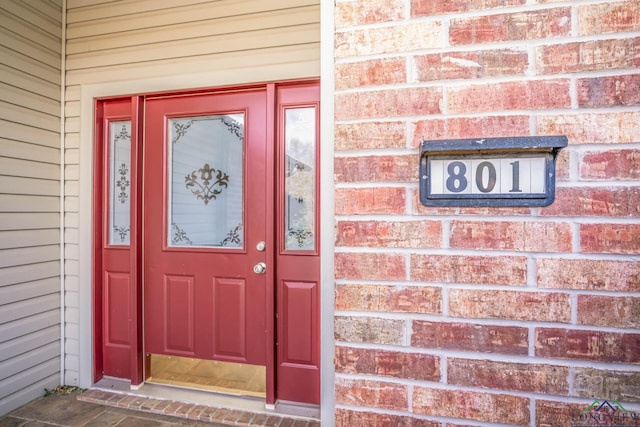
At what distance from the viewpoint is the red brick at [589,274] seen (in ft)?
2.48

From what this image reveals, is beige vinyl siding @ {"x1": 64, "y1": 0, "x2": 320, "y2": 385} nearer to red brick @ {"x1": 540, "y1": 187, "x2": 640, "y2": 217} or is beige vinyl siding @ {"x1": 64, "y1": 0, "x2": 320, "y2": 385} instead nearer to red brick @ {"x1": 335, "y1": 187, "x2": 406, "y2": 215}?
red brick @ {"x1": 335, "y1": 187, "x2": 406, "y2": 215}

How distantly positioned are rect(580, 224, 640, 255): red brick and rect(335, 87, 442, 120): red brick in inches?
18.0

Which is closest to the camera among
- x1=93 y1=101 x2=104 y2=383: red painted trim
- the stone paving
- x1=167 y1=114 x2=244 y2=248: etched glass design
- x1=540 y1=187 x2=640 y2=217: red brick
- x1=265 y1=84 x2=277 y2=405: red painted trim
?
x1=540 y1=187 x2=640 y2=217: red brick

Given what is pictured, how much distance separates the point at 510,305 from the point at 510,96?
1.69 feet

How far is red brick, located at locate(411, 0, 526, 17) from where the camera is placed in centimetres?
81

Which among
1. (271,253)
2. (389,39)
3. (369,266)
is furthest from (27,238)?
(389,39)

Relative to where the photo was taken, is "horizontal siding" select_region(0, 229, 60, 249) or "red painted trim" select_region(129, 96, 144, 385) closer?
"horizontal siding" select_region(0, 229, 60, 249)

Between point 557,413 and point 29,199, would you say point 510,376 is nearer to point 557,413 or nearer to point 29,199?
point 557,413

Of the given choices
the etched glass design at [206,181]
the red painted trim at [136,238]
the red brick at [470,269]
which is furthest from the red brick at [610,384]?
the red painted trim at [136,238]

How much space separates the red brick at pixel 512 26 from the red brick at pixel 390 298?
64 centimetres

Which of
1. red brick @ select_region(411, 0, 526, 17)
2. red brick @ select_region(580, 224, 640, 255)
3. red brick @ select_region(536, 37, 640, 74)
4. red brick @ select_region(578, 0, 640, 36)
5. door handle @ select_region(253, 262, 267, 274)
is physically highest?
red brick @ select_region(411, 0, 526, 17)

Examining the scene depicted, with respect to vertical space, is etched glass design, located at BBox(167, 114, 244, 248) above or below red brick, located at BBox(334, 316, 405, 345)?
above

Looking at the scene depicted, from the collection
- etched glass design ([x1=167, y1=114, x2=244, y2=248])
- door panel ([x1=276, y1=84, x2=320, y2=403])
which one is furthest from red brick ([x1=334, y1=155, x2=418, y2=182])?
etched glass design ([x1=167, y1=114, x2=244, y2=248])

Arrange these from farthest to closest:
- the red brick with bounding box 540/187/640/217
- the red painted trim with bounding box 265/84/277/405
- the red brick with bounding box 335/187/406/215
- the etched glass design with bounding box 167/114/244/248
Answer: the etched glass design with bounding box 167/114/244/248
the red painted trim with bounding box 265/84/277/405
the red brick with bounding box 335/187/406/215
the red brick with bounding box 540/187/640/217
